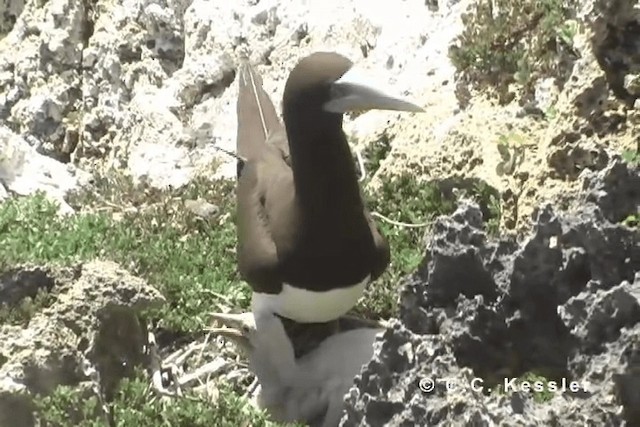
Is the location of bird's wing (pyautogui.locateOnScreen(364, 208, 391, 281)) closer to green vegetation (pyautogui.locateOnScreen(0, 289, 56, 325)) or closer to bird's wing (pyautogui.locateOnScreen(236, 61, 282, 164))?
bird's wing (pyautogui.locateOnScreen(236, 61, 282, 164))

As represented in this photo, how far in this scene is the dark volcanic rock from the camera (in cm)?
206

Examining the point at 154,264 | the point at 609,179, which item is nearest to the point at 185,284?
the point at 154,264

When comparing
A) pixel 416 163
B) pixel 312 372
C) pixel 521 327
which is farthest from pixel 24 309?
pixel 416 163

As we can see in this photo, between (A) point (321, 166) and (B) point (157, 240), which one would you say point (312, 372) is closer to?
(A) point (321, 166)

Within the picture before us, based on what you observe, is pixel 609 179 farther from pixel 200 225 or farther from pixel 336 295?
pixel 200 225

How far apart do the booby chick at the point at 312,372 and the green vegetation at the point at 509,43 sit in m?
1.42

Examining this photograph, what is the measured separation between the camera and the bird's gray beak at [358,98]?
309cm

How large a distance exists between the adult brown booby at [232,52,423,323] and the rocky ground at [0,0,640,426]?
0.39m

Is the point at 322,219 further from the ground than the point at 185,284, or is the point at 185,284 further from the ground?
the point at 322,219

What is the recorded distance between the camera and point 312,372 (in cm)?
356

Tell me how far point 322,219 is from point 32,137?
10.2 ft

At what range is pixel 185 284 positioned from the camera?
4.10 meters

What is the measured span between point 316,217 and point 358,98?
1.30 feet

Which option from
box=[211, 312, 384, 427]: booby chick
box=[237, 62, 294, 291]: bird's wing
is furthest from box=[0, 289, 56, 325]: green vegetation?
box=[211, 312, 384, 427]: booby chick
